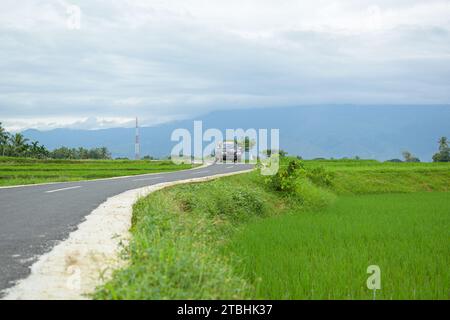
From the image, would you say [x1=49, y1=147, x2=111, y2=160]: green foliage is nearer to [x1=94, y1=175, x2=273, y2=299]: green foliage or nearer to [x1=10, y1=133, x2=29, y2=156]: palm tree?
[x1=10, y1=133, x2=29, y2=156]: palm tree

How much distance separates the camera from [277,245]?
9.21 meters

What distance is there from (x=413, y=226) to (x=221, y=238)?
16.2 ft

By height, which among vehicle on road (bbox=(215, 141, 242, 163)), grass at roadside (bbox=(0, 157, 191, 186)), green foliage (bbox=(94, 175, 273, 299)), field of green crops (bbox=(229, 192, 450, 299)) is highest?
vehicle on road (bbox=(215, 141, 242, 163))

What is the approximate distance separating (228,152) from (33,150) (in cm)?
3091

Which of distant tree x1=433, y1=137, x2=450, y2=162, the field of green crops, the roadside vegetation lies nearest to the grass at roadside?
the roadside vegetation

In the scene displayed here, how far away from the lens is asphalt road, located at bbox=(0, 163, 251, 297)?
5832mm

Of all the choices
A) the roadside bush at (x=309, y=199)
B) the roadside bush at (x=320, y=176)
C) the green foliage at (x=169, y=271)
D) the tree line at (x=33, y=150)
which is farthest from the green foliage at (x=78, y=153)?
the green foliage at (x=169, y=271)

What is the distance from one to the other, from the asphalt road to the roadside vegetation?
1.10 m

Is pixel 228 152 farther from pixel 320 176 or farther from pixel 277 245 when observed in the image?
pixel 277 245

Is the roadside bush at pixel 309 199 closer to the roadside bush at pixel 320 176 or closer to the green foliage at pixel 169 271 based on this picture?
the roadside bush at pixel 320 176

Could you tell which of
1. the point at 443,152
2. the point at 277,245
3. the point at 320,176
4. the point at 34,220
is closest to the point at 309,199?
the point at 320,176
